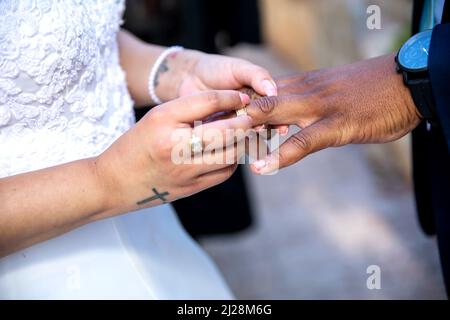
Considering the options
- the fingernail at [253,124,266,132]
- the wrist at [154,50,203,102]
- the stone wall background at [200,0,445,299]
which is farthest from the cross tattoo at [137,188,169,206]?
the stone wall background at [200,0,445,299]

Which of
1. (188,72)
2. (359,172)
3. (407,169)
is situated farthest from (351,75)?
(359,172)

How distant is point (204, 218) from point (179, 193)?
→ 1734mm

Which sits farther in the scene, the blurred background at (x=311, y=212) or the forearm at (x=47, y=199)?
the blurred background at (x=311, y=212)

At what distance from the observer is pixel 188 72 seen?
1479 millimetres

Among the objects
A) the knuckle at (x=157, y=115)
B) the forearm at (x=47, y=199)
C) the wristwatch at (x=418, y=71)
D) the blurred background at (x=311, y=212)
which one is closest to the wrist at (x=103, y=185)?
the forearm at (x=47, y=199)

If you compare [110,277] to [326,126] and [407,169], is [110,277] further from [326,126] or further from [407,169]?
[407,169]

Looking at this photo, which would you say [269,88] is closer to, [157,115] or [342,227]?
[157,115]

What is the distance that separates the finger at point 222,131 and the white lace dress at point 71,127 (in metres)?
0.37

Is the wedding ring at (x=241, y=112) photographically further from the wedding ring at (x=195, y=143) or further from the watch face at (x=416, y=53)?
the watch face at (x=416, y=53)

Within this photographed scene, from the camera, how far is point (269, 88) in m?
1.26

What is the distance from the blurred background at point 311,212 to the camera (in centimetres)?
271
